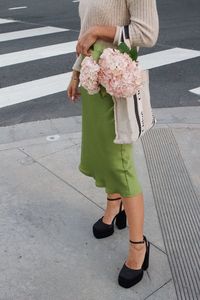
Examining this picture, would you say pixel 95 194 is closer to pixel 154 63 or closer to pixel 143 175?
pixel 143 175

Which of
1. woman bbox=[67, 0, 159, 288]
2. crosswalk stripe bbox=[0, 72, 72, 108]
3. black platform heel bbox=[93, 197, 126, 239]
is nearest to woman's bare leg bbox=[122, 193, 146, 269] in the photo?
woman bbox=[67, 0, 159, 288]

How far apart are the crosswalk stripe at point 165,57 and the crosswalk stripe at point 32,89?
1.37m

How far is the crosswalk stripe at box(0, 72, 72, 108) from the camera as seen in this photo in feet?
18.2

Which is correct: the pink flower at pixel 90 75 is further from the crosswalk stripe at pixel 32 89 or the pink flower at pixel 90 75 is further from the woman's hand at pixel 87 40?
the crosswalk stripe at pixel 32 89

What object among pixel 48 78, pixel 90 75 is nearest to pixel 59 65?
pixel 48 78

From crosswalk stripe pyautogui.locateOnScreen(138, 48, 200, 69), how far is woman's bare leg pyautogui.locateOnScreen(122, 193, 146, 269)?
4.65 meters

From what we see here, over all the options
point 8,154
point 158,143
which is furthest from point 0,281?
point 158,143

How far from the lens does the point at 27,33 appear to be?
31.0ft

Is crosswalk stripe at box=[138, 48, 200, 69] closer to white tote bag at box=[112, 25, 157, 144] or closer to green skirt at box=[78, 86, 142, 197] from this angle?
green skirt at box=[78, 86, 142, 197]

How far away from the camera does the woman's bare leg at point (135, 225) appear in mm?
2354

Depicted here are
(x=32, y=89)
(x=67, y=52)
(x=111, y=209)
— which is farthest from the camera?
(x=67, y=52)

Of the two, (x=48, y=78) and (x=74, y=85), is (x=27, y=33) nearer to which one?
(x=48, y=78)

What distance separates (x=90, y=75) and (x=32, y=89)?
3962 millimetres

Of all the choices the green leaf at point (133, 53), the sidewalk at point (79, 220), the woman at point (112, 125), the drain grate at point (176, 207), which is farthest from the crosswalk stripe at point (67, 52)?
the green leaf at point (133, 53)
